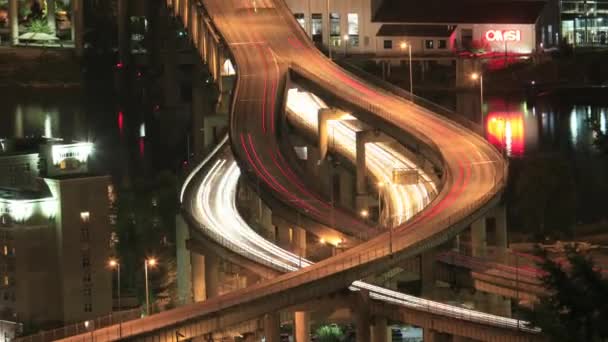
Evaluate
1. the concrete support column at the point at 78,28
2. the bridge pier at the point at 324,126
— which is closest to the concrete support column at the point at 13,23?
the concrete support column at the point at 78,28

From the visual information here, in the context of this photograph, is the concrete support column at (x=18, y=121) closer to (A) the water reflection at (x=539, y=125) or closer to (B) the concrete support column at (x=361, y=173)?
(A) the water reflection at (x=539, y=125)

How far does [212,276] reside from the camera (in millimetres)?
25094

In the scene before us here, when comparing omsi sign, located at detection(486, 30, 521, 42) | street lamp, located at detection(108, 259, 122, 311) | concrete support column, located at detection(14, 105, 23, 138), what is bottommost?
street lamp, located at detection(108, 259, 122, 311)

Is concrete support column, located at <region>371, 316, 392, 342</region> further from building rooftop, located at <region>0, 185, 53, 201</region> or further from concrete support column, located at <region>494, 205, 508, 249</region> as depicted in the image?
building rooftop, located at <region>0, 185, 53, 201</region>

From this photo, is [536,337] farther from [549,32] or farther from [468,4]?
[549,32]

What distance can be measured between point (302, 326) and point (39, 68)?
168 ft

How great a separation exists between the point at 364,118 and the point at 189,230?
6.79 meters

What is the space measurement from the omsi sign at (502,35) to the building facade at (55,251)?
31.8 metres

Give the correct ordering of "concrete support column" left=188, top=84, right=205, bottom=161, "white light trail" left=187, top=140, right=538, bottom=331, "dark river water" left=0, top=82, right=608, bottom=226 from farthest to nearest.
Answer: "concrete support column" left=188, top=84, right=205, bottom=161 < "dark river water" left=0, top=82, right=608, bottom=226 < "white light trail" left=187, top=140, right=538, bottom=331

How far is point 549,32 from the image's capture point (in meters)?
65.2

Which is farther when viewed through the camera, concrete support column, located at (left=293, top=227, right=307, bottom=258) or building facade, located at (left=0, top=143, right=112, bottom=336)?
building facade, located at (left=0, top=143, right=112, bottom=336)

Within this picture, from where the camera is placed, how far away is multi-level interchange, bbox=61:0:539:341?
62.2 ft

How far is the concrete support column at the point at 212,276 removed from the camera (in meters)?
24.9

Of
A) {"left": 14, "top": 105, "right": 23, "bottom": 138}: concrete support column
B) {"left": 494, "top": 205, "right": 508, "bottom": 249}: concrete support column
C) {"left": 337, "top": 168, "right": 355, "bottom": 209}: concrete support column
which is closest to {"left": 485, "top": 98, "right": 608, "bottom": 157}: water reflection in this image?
{"left": 337, "top": 168, "right": 355, "bottom": 209}: concrete support column
